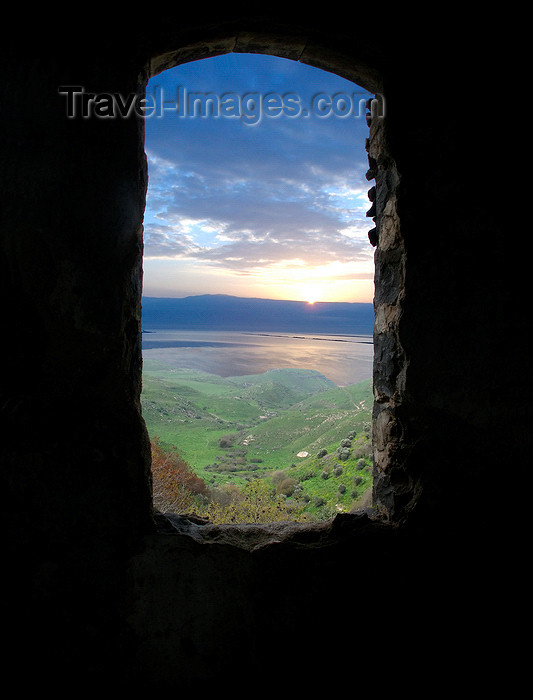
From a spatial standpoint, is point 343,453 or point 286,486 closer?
point 286,486

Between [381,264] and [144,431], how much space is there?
1186 mm

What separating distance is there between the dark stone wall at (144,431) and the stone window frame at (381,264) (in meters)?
0.02

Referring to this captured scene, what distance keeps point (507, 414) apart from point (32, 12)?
223cm

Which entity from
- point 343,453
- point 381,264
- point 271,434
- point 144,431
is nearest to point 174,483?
point 343,453

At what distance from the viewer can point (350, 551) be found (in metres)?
1.50

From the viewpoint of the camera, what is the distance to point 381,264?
1688 millimetres

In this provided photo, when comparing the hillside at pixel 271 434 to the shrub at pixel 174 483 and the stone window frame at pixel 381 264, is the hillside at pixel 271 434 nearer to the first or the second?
the shrub at pixel 174 483

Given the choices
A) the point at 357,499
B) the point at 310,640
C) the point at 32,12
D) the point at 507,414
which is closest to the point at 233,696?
the point at 310,640

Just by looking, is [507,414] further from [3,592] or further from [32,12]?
[32,12]

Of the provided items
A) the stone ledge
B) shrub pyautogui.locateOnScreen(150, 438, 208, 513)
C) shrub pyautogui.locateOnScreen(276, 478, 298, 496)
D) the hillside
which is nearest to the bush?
shrub pyautogui.locateOnScreen(276, 478, 298, 496)

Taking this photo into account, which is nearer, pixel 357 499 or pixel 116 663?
pixel 116 663

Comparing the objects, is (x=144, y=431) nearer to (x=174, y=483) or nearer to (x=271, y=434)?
(x=174, y=483)

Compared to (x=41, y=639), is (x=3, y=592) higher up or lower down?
higher up

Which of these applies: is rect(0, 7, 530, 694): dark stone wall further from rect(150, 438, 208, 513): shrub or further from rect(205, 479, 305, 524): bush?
rect(150, 438, 208, 513): shrub
